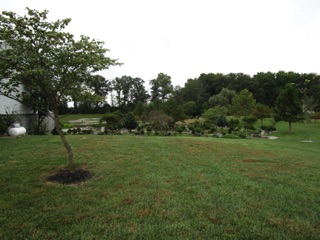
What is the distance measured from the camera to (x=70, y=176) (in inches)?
188

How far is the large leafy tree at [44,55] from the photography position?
391 cm

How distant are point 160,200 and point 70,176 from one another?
7.91 ft

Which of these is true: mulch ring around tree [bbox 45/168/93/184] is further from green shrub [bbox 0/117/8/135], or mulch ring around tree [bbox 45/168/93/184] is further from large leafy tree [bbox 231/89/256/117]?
large leafy tree [bbox 231/89/256/117]

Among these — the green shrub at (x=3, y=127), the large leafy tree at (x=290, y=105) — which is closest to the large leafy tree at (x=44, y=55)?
the green shrub at (x=3, y=127)

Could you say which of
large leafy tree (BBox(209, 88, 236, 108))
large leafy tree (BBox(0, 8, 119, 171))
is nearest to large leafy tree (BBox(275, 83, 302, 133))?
large leafy tree (BBox(209, 88, 236, 108))

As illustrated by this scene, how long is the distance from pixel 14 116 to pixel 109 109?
3626 cm

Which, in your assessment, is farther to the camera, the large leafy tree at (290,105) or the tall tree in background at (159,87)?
the tall tree in background at (159,87)

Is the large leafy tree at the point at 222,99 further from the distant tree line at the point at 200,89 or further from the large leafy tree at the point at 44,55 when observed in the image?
the large leafy tree at the point at 44,55

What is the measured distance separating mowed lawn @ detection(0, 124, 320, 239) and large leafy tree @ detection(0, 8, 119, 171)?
6.45 feet

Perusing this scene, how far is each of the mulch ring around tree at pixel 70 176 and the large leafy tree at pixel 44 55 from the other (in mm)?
1581

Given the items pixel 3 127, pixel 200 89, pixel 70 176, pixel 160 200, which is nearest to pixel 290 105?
pixel 160 200

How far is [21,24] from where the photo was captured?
411 centimetres

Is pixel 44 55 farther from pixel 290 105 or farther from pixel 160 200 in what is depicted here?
pixel 290 105

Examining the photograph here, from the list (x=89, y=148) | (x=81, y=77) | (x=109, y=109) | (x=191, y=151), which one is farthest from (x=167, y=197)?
(x=109, y=109)
